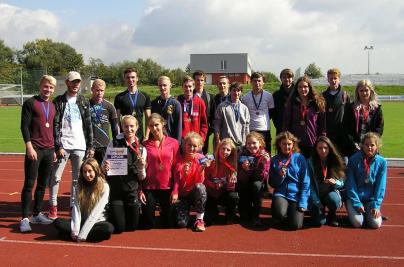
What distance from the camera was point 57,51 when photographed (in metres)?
80.2

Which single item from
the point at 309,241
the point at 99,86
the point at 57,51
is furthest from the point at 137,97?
the point at 57,51

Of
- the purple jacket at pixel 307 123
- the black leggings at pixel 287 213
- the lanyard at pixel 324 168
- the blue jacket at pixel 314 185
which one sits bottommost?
the black leggings at pixel 287 213

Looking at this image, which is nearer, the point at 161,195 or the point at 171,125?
the point at 161,195

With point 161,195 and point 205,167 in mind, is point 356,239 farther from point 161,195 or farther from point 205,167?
point 161,195

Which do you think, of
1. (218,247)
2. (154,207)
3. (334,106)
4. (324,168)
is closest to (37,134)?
(154,207)

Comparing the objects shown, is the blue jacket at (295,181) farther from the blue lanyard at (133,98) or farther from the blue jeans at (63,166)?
the blue jeans at (63,166)

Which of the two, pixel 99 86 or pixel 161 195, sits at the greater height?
pixel 99 86

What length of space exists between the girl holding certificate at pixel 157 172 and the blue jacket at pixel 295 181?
1.36 metres

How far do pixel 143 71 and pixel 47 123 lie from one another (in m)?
83.0

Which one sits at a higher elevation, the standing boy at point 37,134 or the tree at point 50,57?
the tree at point 50,57

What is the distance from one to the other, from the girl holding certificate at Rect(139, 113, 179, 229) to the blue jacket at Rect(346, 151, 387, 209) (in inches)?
88.0

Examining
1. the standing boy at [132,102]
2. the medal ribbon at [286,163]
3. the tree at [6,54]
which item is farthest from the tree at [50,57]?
the medal ribbon at [286,163]

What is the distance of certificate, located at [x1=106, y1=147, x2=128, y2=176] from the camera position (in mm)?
5344

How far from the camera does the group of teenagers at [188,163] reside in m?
5.39
